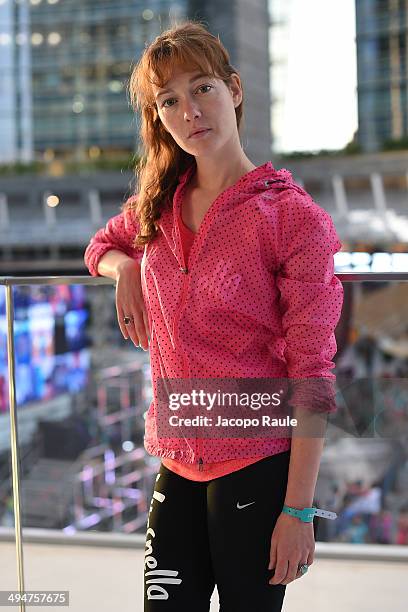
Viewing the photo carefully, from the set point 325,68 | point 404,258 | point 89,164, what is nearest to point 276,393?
point 404,258

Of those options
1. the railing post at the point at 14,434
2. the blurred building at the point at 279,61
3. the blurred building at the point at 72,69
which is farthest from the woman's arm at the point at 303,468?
the blurred building at the point at 72,69

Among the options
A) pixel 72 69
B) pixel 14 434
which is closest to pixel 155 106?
pixel 14 434

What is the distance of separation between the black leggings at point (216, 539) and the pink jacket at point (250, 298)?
0.09 feet

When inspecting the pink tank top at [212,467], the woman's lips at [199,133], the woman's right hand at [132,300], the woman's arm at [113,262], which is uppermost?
the woman's lips at [199,133]

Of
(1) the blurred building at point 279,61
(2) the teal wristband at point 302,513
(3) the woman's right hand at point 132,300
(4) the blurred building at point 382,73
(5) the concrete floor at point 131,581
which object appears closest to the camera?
(2) the teal wristband at point 302,513

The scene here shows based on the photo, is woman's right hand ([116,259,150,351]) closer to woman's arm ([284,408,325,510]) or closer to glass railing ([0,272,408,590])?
woman's arm ([284,408,325,510])

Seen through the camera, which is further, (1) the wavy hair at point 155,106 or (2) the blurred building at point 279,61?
(2) the blurred building at point 279,61

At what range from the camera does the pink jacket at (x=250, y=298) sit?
2.51 ft

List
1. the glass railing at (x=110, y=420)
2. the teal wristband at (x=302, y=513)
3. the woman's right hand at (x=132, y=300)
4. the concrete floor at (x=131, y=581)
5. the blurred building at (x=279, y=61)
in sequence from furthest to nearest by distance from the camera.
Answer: the blurred building at (x=279, y=61) < the concrete floor at (x=131, y=581) < the glass railing at (x=110, y=420) < the woman's right hand at (x=132, y=300) < the teal wristband at (x=302, y=513)

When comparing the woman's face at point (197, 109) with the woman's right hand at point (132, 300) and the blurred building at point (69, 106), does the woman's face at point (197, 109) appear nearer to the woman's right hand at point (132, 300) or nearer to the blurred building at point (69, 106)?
the woman's right hand at point (132, 300)

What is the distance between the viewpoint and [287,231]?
773mm

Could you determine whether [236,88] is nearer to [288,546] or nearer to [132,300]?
[132,300]

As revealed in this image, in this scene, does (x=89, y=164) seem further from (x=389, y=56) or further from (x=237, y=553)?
(x=237, y=553)

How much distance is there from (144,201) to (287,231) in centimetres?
20
